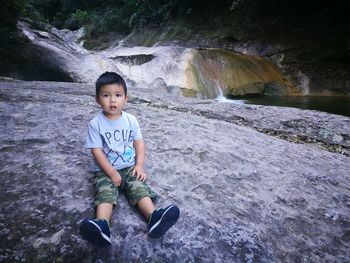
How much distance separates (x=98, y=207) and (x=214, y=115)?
8.71 ft

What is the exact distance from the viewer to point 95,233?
1.46m

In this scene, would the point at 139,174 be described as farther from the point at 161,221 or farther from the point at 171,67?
the point at 171,67

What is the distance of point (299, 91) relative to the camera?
423 inches

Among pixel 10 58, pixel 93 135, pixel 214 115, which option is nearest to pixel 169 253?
pixel 93 135

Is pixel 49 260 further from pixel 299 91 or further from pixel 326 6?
pixel 326 6

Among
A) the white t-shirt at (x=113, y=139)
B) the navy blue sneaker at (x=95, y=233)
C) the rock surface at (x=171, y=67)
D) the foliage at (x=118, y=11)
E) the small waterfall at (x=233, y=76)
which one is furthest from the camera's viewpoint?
the foliage at (x=118, y=11)

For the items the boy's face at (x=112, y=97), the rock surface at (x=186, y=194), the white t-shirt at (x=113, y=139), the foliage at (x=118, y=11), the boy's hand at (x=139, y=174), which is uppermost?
the foliage at (x=118, y=11)

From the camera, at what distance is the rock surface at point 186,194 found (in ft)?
5.08

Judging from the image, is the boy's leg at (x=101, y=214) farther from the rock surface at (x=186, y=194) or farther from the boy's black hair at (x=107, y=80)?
the boy's black hair at (x=107, y=80)

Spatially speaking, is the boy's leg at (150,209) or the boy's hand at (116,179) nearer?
the boy's leg at (150,209)

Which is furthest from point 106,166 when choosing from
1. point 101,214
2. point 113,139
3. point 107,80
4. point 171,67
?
point 171,67

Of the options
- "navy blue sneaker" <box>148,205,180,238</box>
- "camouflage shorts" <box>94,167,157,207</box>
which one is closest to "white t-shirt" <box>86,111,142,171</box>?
"camouflage shorts" <box>94,167,157,207</box>

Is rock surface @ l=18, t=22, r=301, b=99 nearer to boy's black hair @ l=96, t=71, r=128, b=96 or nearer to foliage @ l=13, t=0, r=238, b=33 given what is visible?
foliage @ l=13, t=0, r=238, b=33

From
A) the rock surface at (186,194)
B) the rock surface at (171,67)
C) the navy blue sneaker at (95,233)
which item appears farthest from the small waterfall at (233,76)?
the navy blue sneaker at (95,233)
